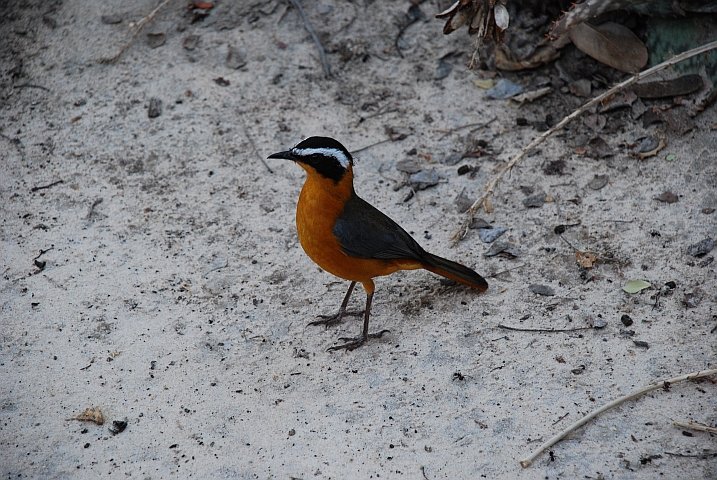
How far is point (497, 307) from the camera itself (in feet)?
16.2

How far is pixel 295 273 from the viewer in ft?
17.7

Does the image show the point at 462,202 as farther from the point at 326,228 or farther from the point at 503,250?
the point at 326,228

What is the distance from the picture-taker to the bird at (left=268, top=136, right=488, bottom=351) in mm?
4602

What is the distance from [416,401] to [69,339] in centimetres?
249

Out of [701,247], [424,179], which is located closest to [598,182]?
[701,247]

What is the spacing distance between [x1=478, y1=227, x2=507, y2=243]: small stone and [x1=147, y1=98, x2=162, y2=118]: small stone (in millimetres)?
3477

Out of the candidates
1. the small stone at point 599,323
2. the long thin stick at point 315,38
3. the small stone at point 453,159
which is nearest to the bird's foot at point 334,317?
the small stone at point 599,323

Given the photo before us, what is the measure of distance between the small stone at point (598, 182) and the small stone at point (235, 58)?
12.4 feet

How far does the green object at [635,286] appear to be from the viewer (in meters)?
4.87

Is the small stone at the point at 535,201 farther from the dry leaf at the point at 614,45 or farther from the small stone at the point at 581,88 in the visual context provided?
the dry leaf at the point at 614,45

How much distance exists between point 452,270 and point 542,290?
73 cm

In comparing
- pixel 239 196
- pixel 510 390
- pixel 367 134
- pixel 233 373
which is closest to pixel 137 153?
pixel 239 196

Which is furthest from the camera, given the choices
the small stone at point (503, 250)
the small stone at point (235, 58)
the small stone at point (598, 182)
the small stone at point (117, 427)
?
the small stone at point (235, 58)

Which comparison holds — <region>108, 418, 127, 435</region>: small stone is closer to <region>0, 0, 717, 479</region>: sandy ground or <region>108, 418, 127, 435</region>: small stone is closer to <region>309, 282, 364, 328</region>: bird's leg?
<region>0, 0, 717, 479</region>: sandy ground
